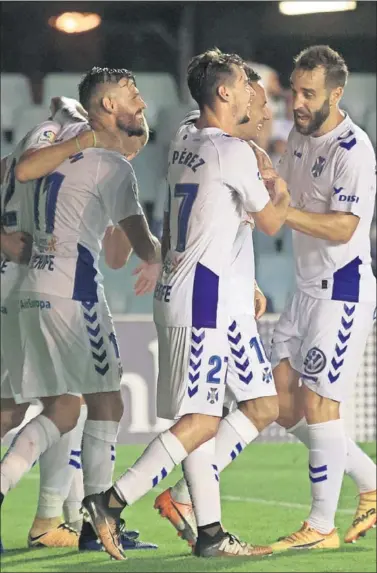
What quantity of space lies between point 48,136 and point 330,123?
824 mm

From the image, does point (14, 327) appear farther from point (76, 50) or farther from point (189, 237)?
point (76, 50)

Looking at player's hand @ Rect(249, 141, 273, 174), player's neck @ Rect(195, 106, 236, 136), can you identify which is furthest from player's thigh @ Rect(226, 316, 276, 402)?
player's neck @ Rect(195, 106, 236, 136)

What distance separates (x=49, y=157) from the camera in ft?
12.4

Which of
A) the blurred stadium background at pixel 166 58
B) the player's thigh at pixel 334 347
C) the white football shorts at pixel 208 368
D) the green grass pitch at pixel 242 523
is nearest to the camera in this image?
the white football shorts at pixel 208 368

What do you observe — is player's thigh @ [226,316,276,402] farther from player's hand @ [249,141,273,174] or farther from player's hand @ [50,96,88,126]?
player's hand @ [50,96,88,126]

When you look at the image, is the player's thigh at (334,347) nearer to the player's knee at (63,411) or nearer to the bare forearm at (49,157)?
the player's knee at (63,411)

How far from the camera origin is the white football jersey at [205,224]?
3449 millimetres

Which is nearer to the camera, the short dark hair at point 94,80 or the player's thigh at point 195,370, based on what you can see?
the player's thigh at point 195,370

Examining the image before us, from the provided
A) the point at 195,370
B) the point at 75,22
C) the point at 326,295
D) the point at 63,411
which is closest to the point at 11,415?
the point at 63,411

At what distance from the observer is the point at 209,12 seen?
6.28 m

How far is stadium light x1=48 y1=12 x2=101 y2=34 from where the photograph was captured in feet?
21.0

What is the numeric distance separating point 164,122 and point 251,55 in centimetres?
52

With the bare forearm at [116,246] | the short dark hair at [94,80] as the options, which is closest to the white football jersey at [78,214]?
the short dark hair at [94,80]

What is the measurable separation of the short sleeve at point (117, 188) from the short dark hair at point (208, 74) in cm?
39
